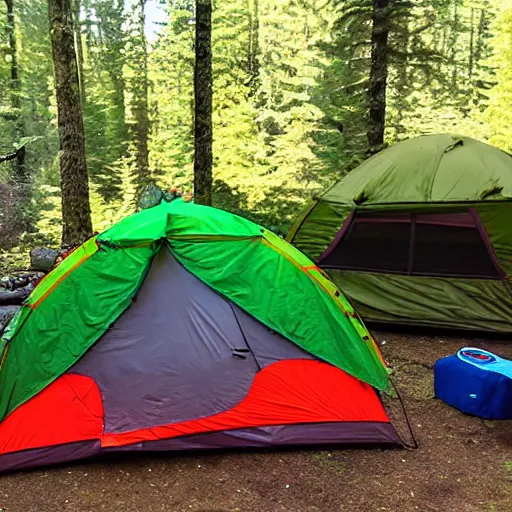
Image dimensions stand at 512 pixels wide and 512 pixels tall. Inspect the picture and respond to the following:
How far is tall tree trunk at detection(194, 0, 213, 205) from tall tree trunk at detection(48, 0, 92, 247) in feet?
7.07

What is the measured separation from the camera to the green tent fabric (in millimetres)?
3766

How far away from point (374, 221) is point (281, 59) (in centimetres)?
1286

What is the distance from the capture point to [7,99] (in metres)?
17.6

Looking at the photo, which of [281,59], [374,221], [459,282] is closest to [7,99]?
[281,59]

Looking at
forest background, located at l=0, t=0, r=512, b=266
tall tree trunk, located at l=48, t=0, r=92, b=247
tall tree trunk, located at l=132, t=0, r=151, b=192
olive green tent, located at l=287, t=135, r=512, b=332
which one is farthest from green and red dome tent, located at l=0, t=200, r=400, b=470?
tall tree trunk, located at l=132, t=0, r=151, b=192

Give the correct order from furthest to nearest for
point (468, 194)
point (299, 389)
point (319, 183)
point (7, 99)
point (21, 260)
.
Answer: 1. point (7, 99)
2. point (319, 183)
3. point (21, 260)
4. point (468, 194)
5. point (299, 389)

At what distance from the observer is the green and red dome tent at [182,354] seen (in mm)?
3566

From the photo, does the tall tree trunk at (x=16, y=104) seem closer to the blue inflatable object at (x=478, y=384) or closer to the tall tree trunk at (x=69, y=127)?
the tall tree trunk at (x=69, y=127)

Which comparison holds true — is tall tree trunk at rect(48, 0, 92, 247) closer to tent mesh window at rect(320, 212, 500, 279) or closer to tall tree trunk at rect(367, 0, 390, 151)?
tent mesh window at rect(320, 212, 500, 279)

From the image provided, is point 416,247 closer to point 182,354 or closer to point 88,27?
point 182,354

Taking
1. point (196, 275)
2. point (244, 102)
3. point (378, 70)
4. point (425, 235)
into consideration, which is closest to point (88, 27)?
point (244, 102)

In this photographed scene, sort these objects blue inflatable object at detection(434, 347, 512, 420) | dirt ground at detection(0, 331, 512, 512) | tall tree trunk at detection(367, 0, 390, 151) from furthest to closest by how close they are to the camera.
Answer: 1. tall tree trunk at detection(367, 0, 390, 151)
2. blue inflatable object at detection(434, 347, 512, 420)
3. dirt ground at detection(0, 331, 512, 512)

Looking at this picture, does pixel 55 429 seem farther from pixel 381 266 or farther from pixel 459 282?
pixel 459 282

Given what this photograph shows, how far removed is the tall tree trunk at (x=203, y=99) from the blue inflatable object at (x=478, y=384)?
597cm
